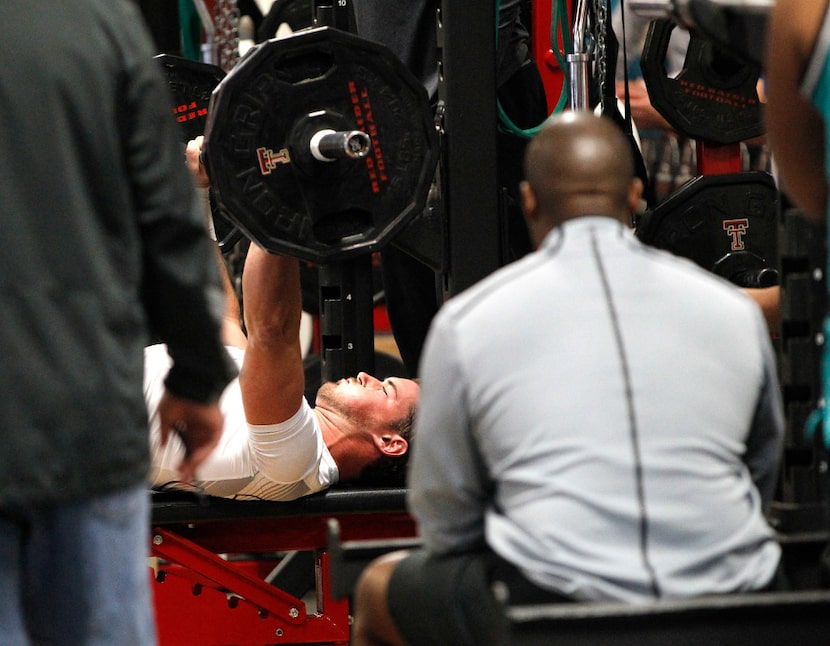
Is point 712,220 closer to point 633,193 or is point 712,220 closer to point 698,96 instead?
point 698,96

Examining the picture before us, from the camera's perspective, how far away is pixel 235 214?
2666 millimetres

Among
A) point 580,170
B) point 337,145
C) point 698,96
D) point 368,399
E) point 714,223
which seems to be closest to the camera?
point 580,170

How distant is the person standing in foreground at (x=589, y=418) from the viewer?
171 cm

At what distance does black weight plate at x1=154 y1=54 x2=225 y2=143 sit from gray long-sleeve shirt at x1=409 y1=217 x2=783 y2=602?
212cm

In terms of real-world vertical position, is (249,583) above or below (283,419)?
below

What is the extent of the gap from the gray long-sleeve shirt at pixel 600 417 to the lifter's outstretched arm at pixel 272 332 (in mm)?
1194

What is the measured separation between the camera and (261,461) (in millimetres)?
3070

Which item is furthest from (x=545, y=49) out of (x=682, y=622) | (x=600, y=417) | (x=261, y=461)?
(x=682, y=622)

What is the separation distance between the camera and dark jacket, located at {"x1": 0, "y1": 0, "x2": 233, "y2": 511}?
5.11ft

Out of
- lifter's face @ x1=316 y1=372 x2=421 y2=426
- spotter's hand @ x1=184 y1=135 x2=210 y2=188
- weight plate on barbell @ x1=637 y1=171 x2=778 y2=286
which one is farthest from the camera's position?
weight plate on barbell @ x1=637 y1=171 x2=778 y2=286

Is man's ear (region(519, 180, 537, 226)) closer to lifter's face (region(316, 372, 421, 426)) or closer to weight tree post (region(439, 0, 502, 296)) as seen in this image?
weight tree post (region(439, 0, 502, 296))

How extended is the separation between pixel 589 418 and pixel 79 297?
2.16ft

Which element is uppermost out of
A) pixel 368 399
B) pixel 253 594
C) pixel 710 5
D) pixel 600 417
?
pixel 710 5

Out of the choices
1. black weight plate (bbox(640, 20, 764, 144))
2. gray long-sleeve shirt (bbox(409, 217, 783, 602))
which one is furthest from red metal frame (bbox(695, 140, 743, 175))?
gray long-sleeve shirt (bbox(409, 217, 783, 602))
